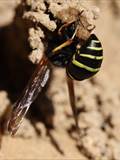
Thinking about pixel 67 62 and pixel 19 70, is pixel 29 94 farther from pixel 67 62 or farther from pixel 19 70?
pixel 19 70

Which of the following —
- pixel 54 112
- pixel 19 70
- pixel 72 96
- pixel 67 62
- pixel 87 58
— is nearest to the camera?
pixel 87 58

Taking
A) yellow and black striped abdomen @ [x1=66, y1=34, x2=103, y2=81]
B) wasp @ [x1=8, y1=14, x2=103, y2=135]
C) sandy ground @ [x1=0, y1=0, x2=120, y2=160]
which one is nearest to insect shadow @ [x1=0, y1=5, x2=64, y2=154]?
sandy ground @ [x1=0, y1=0, x2=120, y2=160]

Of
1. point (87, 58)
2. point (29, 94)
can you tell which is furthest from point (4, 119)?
point (87, 58)

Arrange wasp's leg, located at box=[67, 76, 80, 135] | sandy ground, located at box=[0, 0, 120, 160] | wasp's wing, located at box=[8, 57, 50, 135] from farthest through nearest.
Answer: sandy ground, located at box=[0, 0, 120, 160]
wasp's leg, located at box=[67, 76, 80, 135]
wasp's wing, located at box=[8, 57, 50, 135]

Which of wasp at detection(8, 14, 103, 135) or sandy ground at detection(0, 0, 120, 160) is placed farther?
sandy ground at detection(0, 0, 120, 160)

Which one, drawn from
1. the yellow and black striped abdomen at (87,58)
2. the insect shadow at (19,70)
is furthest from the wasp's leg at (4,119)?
the yellow and black striped abdomen at (87,58)

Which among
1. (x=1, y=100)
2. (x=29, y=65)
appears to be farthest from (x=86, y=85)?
(x=1, y=100)

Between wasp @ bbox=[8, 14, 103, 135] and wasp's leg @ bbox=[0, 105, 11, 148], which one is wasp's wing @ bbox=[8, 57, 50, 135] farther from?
wasp's leg @ bbox=[0, 105, 11, 148]
